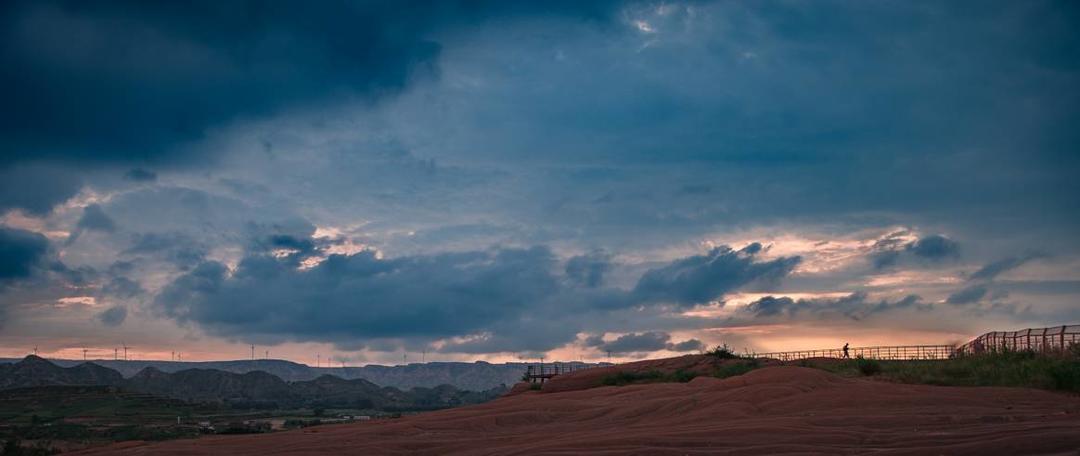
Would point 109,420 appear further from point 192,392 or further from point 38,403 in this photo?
point 192,392

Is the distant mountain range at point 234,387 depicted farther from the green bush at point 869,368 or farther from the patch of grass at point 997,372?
the patch of grass at point 997,372

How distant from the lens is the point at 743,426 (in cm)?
1075

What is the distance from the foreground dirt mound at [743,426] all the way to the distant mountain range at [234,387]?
115m

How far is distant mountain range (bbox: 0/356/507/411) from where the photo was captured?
13475 cm

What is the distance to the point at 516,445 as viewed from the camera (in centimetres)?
1144

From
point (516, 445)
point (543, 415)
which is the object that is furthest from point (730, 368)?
point (516, 445)

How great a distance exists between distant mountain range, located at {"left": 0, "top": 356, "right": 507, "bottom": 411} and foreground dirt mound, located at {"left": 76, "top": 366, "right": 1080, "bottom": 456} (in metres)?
115

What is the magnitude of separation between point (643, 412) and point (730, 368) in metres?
21.6

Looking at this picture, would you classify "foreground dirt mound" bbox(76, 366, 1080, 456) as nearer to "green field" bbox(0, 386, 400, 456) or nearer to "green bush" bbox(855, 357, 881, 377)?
"green bush" bbox(855, 357, 881, 377)

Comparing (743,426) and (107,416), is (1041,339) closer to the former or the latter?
(743,426)

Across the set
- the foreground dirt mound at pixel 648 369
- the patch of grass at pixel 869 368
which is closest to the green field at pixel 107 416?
the foreground dirt mound at pixel 648 369

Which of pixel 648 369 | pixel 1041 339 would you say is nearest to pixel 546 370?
pixel 648 369

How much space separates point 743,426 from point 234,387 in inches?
6454

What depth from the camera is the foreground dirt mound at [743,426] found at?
8875mm
